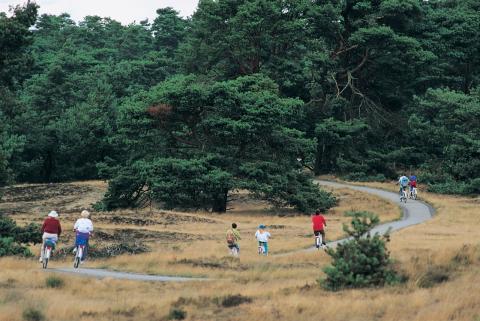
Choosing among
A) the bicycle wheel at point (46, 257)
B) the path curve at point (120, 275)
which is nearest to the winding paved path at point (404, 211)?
the path curve at point (120, 275)

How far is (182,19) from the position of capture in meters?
119

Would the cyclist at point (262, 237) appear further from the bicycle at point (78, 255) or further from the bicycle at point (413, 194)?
the bicycle at point (413, 194)

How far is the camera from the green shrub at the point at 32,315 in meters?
13.0

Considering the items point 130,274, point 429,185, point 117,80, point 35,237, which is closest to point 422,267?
point 130,274

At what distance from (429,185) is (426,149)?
12.1 meters

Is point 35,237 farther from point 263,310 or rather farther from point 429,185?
point 429,185

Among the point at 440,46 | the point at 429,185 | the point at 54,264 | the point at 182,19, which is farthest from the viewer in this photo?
the point at 182,19

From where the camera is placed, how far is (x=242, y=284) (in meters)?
17.8

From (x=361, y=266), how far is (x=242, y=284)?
3265mm

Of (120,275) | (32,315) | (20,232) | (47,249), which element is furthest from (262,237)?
(32,315)

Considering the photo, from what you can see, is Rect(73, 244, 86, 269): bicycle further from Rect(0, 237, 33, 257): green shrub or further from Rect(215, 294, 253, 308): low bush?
Rect(215, 294, 253, 308): low bush

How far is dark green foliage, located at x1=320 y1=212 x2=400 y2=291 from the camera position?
16.6m

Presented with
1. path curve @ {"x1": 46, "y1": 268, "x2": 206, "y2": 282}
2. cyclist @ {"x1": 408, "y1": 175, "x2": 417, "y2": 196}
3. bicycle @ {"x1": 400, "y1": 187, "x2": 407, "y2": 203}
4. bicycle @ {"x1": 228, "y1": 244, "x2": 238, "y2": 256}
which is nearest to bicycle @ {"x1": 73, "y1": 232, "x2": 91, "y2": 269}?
path curve @ {"x1": 46, "y1": 268, "x2": 206, "y2": 282}

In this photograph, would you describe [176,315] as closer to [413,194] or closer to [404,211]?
[404,211]
